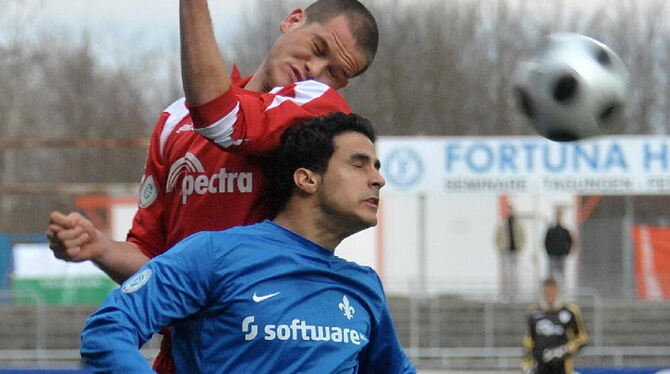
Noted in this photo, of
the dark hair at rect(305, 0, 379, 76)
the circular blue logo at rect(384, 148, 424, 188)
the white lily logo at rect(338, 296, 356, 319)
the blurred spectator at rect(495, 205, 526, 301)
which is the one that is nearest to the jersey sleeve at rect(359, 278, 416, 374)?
the white lily logo at rect(338, 296, 356, 319)

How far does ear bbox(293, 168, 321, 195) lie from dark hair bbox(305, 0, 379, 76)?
56 cm

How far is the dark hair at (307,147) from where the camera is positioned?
3961mm

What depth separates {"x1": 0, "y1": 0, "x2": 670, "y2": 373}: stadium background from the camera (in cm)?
2227

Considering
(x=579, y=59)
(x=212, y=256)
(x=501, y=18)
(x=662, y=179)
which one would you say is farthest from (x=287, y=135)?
(x=501, y=18)

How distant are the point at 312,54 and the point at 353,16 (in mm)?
179

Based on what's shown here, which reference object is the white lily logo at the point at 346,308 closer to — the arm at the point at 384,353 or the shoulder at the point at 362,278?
the shoulder at the point at 362,278

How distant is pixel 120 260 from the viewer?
4.21 m

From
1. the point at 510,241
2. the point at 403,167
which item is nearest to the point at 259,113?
the point at 403,167

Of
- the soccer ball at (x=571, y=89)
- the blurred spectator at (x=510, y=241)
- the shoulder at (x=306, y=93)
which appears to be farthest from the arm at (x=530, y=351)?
the shoulder at (x=306, y=93)

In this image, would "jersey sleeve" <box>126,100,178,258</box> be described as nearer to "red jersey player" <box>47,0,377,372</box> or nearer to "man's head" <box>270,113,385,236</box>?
"red jersey player" <box>47,0,377,372</box>

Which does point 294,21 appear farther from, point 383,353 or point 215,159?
point 383,353

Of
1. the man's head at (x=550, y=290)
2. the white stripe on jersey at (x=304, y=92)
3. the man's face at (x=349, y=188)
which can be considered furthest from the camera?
the man's head at (x=550, y=290)

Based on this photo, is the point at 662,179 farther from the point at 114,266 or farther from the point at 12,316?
the point at 114,266

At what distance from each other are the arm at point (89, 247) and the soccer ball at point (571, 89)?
4.50 ft
